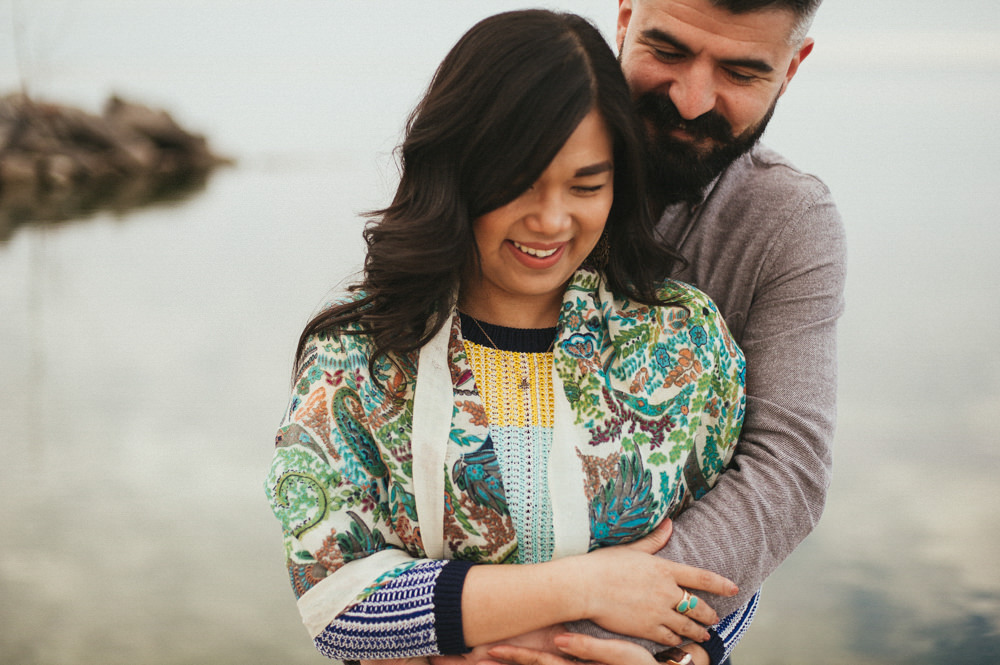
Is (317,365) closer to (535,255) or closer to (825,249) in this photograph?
(535,255)

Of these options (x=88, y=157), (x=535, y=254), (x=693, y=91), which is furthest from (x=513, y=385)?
(x=88, y=157)

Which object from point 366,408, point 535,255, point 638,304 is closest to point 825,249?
point 638,304

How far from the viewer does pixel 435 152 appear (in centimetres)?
130

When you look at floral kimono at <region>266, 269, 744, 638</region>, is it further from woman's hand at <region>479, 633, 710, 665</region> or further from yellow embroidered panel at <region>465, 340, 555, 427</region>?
woman's hand at <region>479, 633, 710, 665</region>

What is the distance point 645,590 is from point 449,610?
0.95 ft

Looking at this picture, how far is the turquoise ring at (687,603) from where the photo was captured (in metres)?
1.29

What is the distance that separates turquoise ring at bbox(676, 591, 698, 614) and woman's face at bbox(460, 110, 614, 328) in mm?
505

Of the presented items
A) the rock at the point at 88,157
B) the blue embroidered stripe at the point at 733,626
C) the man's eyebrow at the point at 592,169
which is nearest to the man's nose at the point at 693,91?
the man's eyebrow at the point at 592,169

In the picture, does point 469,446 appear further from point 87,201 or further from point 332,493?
point 87,201

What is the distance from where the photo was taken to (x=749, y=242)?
5.15 feet

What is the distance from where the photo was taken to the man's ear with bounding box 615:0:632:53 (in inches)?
67.8

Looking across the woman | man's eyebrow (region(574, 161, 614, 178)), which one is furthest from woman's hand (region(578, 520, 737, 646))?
man's eyebrow (region(574, 161, 614, 178))

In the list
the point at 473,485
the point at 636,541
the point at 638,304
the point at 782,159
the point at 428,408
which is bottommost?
the point at 636,541

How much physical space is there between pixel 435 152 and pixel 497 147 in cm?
12
